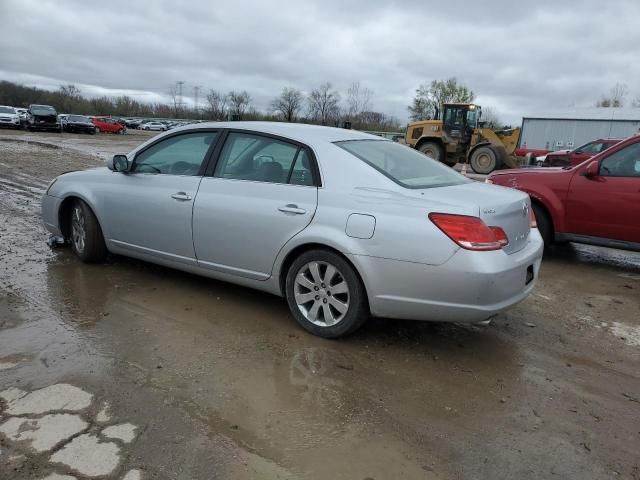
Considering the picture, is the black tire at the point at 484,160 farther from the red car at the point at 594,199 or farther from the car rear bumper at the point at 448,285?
the car rear bumper at the point at 448,285

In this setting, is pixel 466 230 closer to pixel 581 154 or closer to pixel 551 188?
pixel 551 188

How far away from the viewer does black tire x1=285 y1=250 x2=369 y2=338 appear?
11.9ft

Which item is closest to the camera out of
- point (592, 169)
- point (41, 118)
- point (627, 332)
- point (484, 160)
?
point (627, 332)

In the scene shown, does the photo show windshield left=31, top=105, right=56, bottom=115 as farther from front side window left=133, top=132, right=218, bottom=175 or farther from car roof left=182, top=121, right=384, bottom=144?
car roof left=182, top=121, right=384, bottom=144

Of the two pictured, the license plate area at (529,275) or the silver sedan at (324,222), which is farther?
the license plate area at (529,275)

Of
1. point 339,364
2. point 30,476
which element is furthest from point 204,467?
point 339,364

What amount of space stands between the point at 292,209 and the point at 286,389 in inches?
52.5

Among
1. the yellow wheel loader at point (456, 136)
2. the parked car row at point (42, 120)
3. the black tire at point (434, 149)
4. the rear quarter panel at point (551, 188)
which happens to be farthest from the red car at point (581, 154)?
the parked car row at point (42, 120)

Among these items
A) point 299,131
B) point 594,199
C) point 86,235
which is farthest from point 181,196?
point 594,199

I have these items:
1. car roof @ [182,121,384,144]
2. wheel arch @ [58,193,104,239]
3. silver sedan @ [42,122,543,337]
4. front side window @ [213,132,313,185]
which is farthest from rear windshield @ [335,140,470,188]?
wheel arch @ [58,193,104,239]

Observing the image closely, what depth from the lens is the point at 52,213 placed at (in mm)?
5613

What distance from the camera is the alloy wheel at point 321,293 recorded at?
12.2ft

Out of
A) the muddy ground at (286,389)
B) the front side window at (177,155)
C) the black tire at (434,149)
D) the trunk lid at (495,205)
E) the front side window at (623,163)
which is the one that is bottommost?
the muddy ground at (286,389)

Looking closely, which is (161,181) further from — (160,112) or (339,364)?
(160,112)
